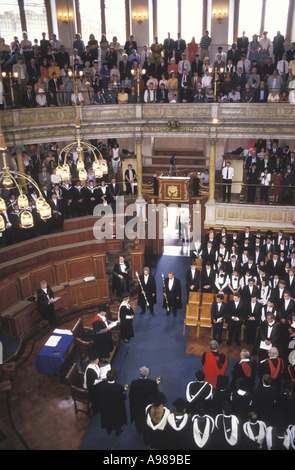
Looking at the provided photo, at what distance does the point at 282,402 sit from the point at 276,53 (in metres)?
13.4

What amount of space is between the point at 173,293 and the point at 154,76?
8.56 meters

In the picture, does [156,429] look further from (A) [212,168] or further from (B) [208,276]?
(A) [212,168]

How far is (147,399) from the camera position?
689 cm

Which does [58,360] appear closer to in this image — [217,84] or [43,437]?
[43,437]

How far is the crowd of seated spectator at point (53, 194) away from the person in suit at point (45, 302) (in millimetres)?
2188

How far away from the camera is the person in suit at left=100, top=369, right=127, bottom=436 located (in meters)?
6.75

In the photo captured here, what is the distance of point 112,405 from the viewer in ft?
22.5

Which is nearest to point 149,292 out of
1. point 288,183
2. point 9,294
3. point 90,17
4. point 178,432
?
point 9,294

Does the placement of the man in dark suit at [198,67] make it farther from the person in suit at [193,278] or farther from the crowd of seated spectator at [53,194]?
the person in suit at [193,278]

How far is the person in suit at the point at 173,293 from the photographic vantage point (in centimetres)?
1074

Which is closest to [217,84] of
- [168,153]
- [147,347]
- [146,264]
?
[168,153]

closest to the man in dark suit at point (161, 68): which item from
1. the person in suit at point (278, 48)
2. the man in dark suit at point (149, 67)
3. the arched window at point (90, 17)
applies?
the man in dark suit at point (149, 67)

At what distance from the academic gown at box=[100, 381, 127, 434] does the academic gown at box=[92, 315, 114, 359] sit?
1.77 m

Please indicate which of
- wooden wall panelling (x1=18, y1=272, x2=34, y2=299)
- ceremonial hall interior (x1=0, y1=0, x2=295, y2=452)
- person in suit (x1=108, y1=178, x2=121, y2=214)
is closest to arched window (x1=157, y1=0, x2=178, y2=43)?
ceremonial hall interior (x1=0, y1=0, x2=295, y2=452)
